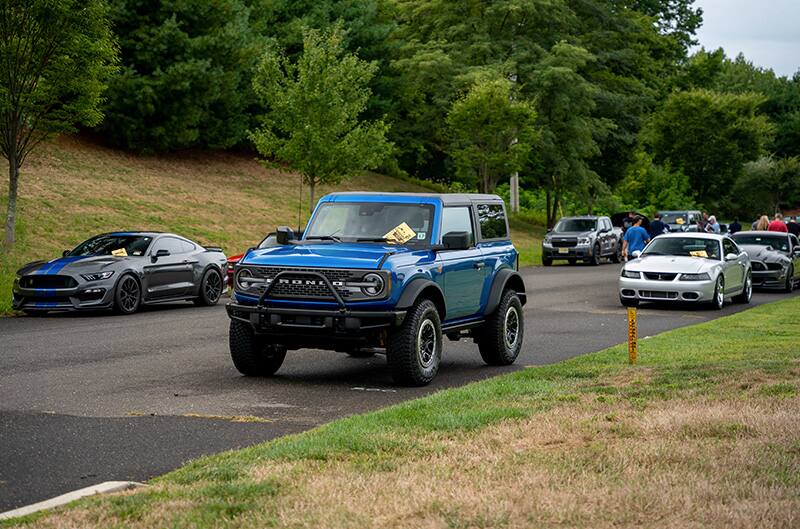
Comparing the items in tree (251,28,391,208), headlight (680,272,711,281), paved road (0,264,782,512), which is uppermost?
tree (251,28,391,208)

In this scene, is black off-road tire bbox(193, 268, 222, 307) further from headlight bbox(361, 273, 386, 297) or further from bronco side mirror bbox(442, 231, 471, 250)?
headlight bbox(361, 273, 386, 297)

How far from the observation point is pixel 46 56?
80.4ft

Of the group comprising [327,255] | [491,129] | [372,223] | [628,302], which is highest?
[491,129]

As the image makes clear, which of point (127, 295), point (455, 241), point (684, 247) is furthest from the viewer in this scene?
point (684, 247)

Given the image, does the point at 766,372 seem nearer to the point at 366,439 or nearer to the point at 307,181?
the point at 366,439

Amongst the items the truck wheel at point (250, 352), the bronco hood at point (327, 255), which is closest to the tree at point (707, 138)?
the bronco hood at point (327, 255)

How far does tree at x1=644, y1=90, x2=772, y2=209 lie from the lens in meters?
77.1

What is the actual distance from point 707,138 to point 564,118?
1189 inches

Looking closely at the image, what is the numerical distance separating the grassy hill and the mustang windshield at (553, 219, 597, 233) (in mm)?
1743

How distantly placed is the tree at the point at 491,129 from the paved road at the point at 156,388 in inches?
980

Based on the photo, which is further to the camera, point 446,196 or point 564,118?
point 564,118

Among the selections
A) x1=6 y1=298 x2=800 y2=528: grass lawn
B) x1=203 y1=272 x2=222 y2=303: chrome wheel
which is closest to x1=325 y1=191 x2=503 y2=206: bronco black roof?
x1=6 y1=298 x2=800 y2=528: grass lawn

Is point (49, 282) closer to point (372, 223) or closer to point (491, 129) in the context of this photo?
point (372, 223)

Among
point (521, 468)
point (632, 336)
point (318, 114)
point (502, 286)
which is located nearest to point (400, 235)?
point (502, 286)
